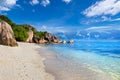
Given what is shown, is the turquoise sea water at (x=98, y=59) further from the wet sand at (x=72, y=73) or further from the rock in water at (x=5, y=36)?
the rock in water at (x=5, y=36)

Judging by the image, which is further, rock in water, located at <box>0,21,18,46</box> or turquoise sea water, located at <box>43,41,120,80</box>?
rock in water, located at <box>0,21,18,46</box>

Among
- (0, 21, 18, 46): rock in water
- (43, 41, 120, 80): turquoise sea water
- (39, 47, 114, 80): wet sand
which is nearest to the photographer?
→ (39, 47, 114, 80): wet sand

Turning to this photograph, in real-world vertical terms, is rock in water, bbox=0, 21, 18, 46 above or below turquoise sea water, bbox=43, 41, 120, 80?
above

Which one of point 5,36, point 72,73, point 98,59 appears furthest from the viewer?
point 5,36

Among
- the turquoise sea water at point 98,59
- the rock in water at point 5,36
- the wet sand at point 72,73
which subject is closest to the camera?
the wet sand at point 72,73

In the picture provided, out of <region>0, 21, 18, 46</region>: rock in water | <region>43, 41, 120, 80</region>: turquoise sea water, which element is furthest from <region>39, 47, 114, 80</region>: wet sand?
<region>0, 21, 18, 46</region>: rock in water

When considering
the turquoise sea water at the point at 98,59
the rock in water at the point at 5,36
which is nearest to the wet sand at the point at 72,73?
the turquoise sea water at the point at 98,59

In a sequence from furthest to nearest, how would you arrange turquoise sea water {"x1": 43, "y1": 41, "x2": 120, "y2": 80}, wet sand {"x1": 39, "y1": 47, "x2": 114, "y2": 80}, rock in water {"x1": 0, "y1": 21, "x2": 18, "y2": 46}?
rock in water {"x1": 0, "y1": 21, "x2": 18, "y2": 46}, turquoise sea water {"x1": 43, "y1": 41, "x2": 120, "y2": 80}, wet sand {"x1": 39, "y1": 47, "x2": 114, "y2": 80}

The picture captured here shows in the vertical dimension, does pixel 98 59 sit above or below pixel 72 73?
below

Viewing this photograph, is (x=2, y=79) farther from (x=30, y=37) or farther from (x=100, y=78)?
(x=30, y=37)

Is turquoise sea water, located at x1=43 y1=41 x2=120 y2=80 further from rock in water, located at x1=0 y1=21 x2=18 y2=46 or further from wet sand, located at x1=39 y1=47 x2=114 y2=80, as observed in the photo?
rock in water, located at x1=0 y1=21 x2=18 y2=46

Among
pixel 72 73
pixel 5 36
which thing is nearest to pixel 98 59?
pixel 72 73

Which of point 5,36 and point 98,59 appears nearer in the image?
point 98,59

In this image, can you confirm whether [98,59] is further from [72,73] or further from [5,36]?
[5,36]
